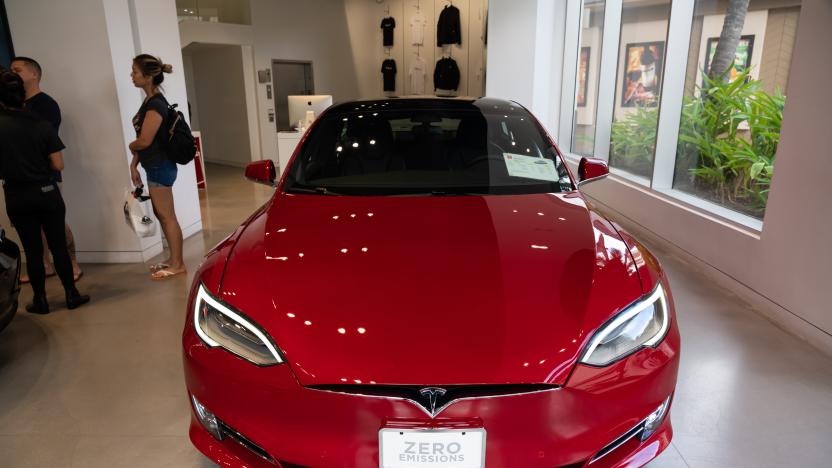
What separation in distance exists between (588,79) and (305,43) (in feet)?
18.4

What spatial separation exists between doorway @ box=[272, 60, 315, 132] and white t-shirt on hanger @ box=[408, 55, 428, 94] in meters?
2.17

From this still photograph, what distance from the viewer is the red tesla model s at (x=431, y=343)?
1.14m

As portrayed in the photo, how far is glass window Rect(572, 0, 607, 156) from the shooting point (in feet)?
22.0

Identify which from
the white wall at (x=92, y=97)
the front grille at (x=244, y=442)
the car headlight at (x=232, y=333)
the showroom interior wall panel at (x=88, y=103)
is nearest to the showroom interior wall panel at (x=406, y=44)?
the white wall at (x=92, y=97)

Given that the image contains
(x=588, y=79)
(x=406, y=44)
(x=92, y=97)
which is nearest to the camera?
(x=92, y=97)

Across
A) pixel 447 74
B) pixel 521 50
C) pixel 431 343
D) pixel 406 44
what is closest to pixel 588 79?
pixel 521 50

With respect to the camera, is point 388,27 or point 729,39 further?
point 388,27

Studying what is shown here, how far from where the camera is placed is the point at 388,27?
1109cm

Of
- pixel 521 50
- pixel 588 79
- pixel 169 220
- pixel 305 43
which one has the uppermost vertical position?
pixel 305 43

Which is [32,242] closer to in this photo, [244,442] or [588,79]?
[244,442]

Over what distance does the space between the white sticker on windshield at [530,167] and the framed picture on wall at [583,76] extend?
5.66 m

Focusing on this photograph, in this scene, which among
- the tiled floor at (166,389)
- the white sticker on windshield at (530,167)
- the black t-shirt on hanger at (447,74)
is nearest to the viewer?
the tiled floor at (166,389)

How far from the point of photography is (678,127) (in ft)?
14.9

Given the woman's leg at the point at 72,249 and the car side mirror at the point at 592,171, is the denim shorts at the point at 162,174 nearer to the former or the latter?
the woman's leg at the point at 72,249
